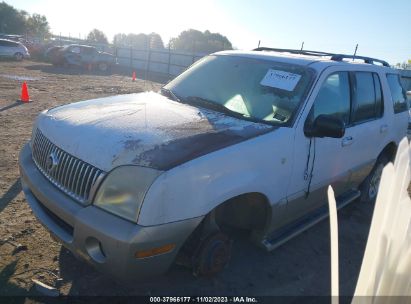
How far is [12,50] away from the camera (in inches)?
962

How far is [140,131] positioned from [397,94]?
387cm

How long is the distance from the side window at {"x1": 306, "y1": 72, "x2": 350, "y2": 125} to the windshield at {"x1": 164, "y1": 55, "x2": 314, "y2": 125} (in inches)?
7.1

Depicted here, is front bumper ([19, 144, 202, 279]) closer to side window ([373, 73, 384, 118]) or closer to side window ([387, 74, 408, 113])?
side window ([373, 73, 384, 118])

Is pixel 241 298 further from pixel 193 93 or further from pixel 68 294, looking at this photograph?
pixel 193 93

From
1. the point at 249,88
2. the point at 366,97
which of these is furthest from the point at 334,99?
the point at 249,88

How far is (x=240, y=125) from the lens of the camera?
9.87 ft

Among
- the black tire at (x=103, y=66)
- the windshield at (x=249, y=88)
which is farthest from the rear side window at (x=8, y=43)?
the windshield at (x=249, y=88)

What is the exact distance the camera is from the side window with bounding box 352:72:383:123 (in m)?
3.96

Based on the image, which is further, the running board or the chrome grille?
the running board

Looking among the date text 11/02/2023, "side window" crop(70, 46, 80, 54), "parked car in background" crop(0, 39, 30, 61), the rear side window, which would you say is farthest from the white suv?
the rear side window

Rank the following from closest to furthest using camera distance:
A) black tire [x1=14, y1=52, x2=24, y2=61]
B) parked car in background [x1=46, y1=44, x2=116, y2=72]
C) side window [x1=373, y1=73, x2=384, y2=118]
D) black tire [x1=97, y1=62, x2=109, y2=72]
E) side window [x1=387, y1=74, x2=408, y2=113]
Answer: side window [x1=373, y1=73, x2=384, y2=118] < side window [x1=387, y1=74, x2=408, y2=113] < parked car in background [x1=46, y1=44, x2=116, y2=72] < black tire [x1=14, y1=52, x2=24, y2=61] < black tire [x1=97, y1=62, x2=109, y2=72]

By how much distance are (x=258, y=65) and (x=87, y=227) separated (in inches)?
91.0

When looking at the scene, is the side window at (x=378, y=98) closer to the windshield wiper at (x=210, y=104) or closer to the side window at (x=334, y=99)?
the side window at (x=334, y=99)

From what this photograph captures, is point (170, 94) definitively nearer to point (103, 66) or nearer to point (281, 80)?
→ point (281, 80)
